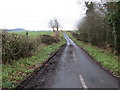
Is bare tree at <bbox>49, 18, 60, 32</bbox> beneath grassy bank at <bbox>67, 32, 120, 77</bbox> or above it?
above

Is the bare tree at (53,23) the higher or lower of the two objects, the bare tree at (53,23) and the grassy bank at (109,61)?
the higher

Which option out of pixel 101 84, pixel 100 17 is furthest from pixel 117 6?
pixel 101 84

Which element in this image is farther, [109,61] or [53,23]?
[53,23]

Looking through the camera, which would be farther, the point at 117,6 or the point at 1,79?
the point at 117,6

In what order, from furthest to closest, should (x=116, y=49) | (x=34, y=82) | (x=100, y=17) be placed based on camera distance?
(x=100, y=17)
(x=116, y=49)
(x=34, y=82)

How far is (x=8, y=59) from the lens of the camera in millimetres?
9586

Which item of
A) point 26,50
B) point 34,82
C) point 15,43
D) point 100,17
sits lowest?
point 34,82

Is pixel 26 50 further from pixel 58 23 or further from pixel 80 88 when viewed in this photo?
pixel 58 23

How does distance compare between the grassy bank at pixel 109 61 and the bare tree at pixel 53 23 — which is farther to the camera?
the bare tree at pixel 53 23

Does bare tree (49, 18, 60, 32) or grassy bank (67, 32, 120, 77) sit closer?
grassy bank (67, 32, 120, 77)

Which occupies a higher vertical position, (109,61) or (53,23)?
(53,23)

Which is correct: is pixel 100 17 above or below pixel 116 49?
above

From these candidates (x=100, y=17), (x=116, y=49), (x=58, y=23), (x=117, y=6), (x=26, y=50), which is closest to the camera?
(x=117, y=6)

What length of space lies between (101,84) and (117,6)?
867 centimetres
